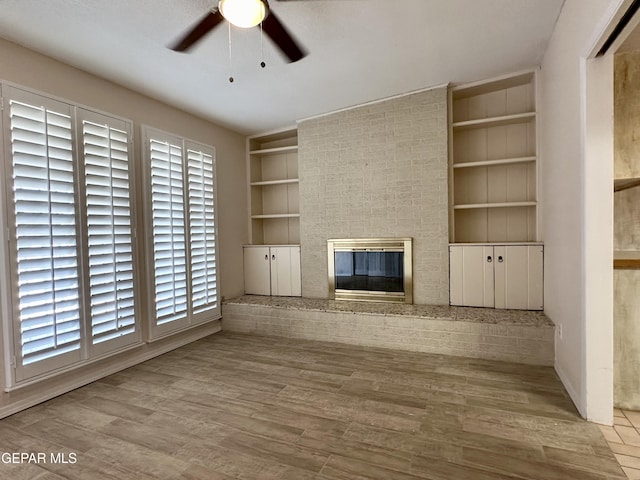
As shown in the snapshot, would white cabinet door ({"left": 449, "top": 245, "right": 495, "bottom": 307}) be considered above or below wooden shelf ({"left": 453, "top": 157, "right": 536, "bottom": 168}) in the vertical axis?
below

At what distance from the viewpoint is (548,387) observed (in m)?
2.42

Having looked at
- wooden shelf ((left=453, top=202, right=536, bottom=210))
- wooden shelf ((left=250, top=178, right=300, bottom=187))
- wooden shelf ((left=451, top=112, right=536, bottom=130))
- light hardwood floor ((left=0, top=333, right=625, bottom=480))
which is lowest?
light hardwood floor ((left=0, top=333, right=625, bottom=480))

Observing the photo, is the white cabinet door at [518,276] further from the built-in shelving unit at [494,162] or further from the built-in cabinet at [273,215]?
the built-in cabinet at [273,215]

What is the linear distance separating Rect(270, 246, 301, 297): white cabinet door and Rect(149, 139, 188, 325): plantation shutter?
125 cm

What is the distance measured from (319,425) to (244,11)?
7.83ft

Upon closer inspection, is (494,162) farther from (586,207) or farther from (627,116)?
(586,207)

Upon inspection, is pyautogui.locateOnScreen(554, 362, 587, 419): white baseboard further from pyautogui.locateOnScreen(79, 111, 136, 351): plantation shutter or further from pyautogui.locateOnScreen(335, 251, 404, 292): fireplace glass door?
pyautogui.locateOnScreen(79, 111, 136, 351): plantation shutter

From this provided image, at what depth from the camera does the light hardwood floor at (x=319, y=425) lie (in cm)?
166

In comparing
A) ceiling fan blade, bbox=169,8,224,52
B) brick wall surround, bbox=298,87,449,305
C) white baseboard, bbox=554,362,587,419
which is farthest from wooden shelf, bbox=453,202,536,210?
ceiling fan blade, bbox=169,8,224,52

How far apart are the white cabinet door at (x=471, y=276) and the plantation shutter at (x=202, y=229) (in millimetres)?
2763

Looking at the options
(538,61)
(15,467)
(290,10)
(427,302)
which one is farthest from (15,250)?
(538,61)

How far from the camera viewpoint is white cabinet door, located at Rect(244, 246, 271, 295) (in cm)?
452

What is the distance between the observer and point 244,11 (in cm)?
166

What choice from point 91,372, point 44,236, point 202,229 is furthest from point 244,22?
point 91,372
